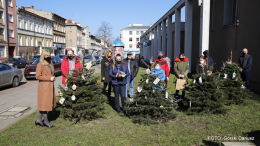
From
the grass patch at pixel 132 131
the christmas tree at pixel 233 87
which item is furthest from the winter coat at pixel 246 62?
the grass patch at pixel 132 131

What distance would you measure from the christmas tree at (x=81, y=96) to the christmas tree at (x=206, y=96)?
2.60 m

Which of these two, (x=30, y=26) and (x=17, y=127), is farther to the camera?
(x=30, y=26)

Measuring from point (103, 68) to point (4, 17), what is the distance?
36.3 metres

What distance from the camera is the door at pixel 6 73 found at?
11721 mm

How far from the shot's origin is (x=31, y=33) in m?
45.6

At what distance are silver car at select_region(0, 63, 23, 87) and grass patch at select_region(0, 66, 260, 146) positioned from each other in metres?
6.81

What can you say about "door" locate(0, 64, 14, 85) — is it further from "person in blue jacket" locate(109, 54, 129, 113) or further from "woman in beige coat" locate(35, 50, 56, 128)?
"person in blue jacket" locate(109, 54, 129, 113)

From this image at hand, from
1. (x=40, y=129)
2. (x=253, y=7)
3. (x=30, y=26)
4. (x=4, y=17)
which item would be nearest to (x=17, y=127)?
(x=40, y=129)

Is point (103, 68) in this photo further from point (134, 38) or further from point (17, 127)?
point (134, 38)

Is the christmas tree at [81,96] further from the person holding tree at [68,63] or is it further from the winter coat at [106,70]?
the winter coat at [106,70]

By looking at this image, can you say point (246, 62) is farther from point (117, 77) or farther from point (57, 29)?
point (57, 29)

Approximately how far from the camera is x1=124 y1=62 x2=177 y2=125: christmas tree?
5426mm

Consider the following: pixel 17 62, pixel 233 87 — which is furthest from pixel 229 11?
pixel 17 62

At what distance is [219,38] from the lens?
13.8 m
